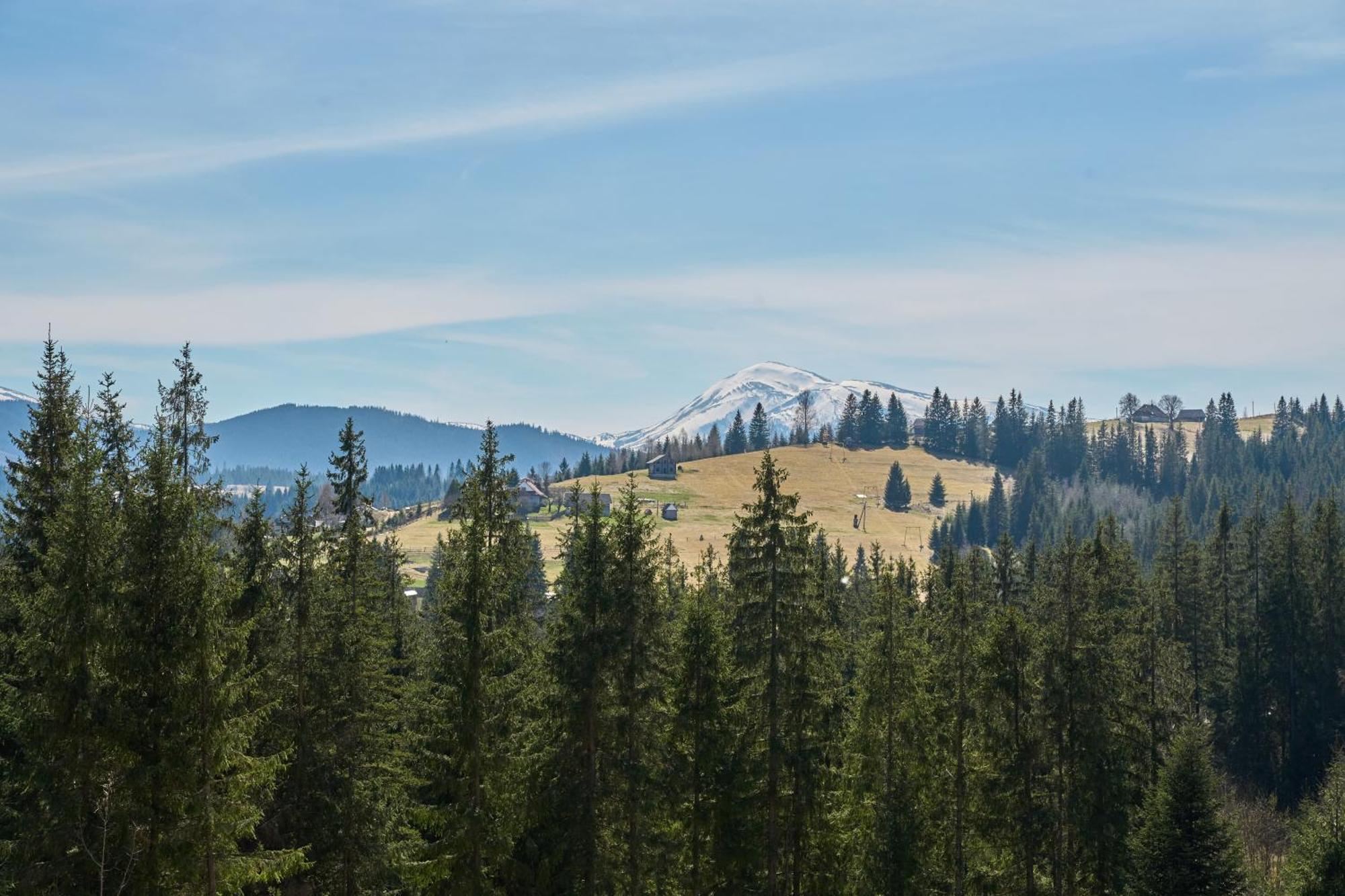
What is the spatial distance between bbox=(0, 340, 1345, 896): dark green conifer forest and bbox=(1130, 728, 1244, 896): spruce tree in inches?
4.0

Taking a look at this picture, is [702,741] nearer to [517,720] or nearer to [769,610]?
[769,610]

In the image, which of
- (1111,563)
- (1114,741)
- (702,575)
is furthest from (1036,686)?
(702,575)

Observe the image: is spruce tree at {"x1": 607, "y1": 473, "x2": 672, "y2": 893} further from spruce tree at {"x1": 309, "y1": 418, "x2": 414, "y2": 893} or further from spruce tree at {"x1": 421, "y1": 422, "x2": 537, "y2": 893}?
spruce tree at {"x1": 309, "y1": 418, "x2": 414, "y2": 893}

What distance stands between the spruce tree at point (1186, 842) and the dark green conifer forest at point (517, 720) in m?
0.10

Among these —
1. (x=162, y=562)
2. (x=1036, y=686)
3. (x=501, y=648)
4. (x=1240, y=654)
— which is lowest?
(x=1240, y=654)

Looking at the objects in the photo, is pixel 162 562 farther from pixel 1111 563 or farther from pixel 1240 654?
pixel 1240 654

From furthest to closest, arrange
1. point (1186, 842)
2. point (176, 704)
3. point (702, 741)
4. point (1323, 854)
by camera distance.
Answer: point (1186, 842), point (1323, 854), point (702, 741), point (176, 704)

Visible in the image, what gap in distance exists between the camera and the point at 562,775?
3262 centimetres

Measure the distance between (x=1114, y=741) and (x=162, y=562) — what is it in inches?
1370

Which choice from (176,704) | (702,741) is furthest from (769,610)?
(176,704)

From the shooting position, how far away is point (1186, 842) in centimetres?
3944

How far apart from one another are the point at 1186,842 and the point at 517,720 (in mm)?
25472

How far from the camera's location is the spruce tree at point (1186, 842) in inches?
→ 1539

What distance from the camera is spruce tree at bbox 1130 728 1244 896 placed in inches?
1539
